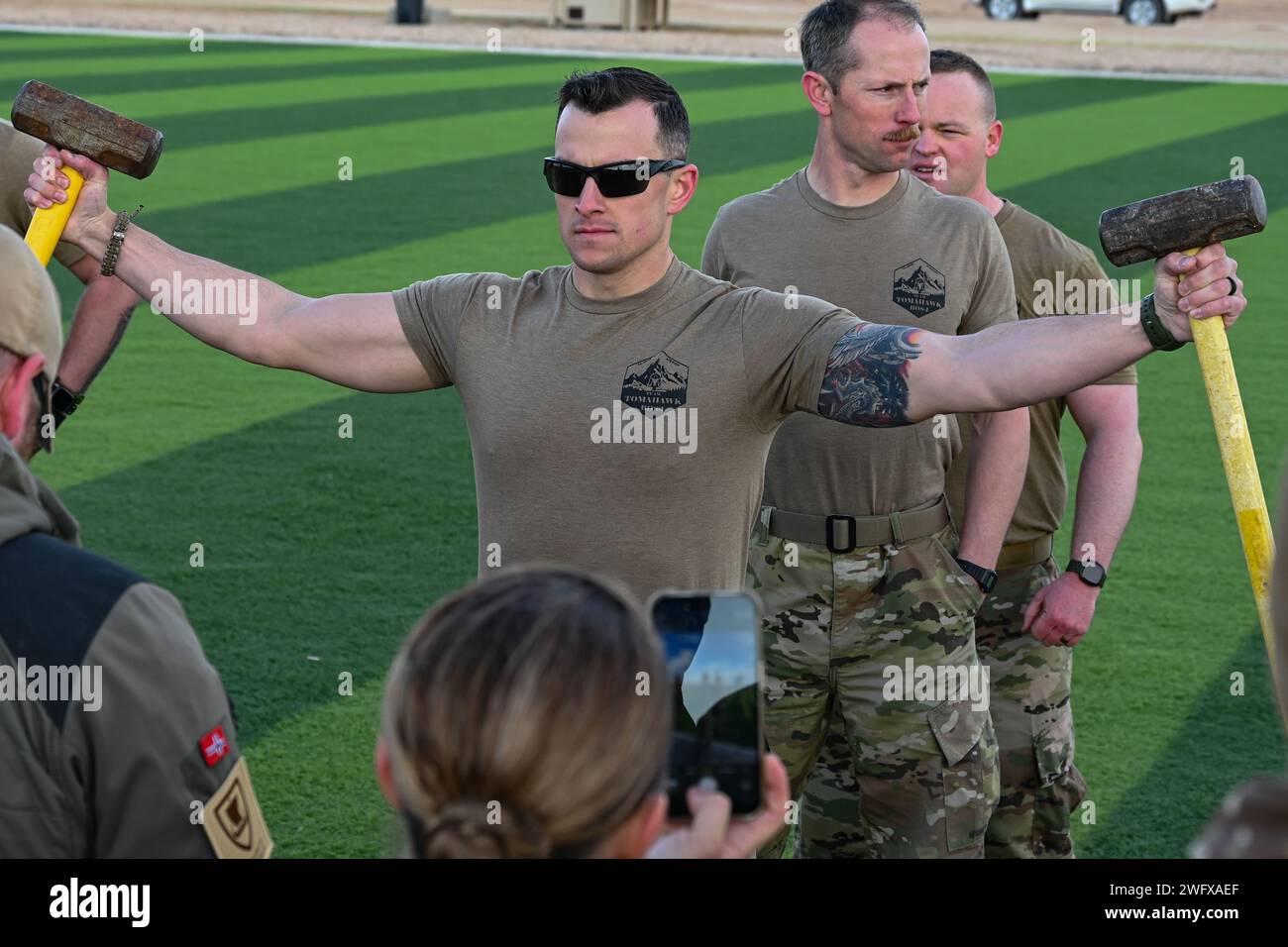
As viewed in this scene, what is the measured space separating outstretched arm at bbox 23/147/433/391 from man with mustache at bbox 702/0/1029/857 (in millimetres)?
1100

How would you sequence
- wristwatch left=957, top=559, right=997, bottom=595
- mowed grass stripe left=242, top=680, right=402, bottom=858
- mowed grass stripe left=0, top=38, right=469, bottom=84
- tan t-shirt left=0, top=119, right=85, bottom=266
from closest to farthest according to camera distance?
1. wristwatch left=957, top=559, right=997, bottom=595
2. tan t-shirt left=0, top=119, right=85, bottom=266
3. mowed grass stripe left=242, top=680, right=402, bottom=858
4. mowed grass stripe left=0, top=38, right=469, bottom=84

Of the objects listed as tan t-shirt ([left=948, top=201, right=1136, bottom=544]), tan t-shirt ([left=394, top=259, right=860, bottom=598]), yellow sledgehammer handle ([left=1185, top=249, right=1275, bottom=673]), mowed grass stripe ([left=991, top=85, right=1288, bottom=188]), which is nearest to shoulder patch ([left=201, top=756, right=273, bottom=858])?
tan t-shirt ([left=394, top=259, right=860, bottom=598])

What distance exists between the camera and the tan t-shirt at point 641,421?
3512 mm

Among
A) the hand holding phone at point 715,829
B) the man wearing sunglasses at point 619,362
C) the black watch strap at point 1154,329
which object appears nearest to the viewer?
the hand holding phone at point 715,829

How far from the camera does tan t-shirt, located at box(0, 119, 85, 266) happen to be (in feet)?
15.9

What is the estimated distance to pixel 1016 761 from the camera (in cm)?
468

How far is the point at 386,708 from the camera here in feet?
6.04

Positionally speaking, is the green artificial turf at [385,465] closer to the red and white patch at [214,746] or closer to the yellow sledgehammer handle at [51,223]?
the red and white patch at [214,746]

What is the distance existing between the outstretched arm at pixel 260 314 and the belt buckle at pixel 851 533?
1134 mm

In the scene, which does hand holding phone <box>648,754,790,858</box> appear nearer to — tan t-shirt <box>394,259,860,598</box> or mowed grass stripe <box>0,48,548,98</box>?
tan t-shirt <box>394,259,860,598</box>

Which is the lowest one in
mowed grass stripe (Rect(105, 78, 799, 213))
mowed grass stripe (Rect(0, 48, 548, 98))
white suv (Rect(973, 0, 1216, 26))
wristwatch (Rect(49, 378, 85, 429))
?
wristwatch (Rect(49, 378, 85, 429))

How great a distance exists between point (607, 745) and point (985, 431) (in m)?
2.90

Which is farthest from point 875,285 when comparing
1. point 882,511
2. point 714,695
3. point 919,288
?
point 714,695

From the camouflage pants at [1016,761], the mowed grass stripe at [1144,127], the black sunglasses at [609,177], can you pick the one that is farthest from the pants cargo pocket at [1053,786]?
the mowed grass stripe at [1144,127]
